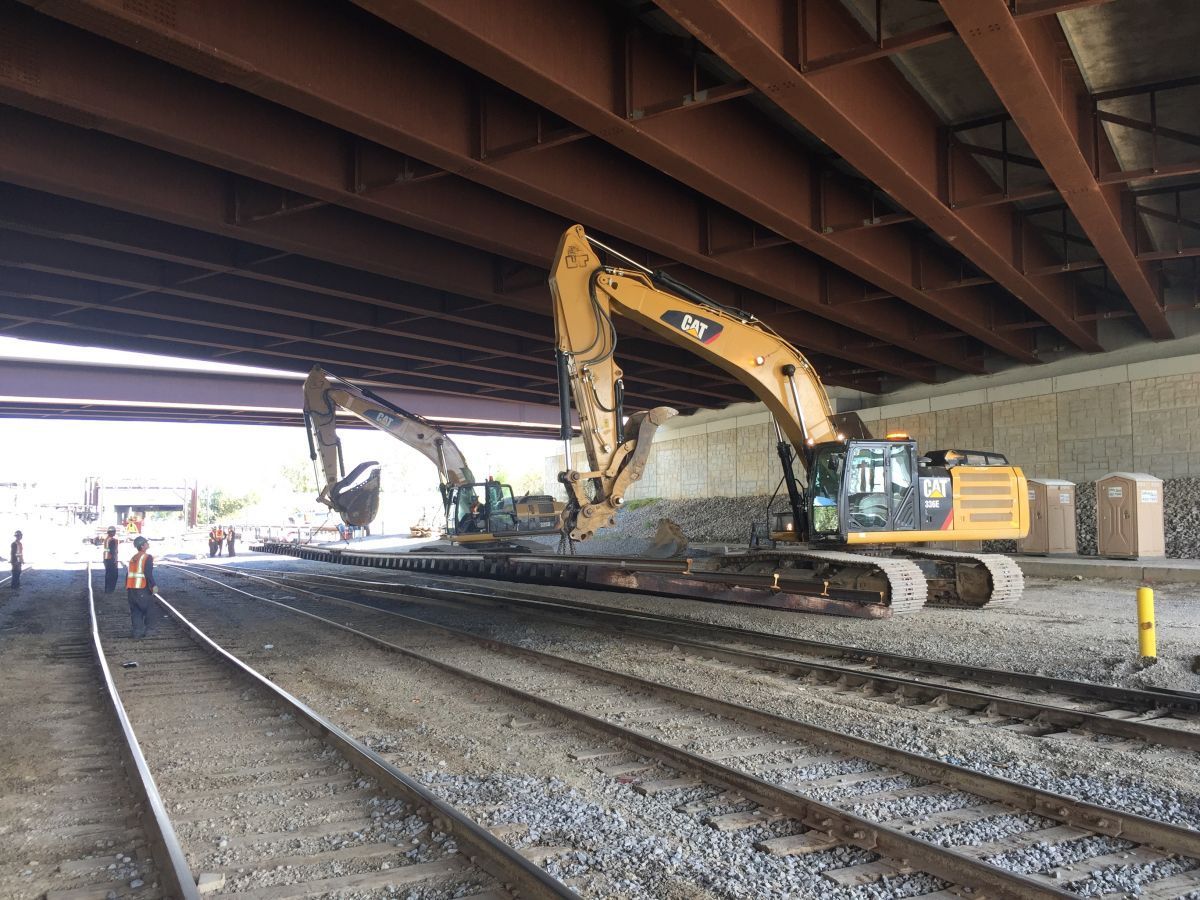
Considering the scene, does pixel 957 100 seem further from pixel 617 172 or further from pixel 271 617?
pixel 271 617

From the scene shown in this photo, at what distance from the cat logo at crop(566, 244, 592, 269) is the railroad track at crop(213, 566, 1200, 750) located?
5.47 metres

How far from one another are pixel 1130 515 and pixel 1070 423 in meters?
4.80

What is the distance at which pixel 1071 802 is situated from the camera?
5.00 metres

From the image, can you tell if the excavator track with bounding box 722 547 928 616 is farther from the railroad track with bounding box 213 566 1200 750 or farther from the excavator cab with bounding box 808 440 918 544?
the railroad track with bounding box 213 566 1200 750

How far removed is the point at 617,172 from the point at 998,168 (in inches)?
258

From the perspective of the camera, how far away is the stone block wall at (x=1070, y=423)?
74.5ft

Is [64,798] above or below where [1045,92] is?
below

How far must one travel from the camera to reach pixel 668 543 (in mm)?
19000

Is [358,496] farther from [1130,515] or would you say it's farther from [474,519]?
[1130,515]

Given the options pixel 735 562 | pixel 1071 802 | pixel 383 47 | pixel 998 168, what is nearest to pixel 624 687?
pixel 1071 802

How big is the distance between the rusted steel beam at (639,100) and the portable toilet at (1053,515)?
12278 millimetres

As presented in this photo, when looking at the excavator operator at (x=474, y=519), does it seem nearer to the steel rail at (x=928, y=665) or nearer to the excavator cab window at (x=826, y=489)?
the steel rail at (x=928, y=665)

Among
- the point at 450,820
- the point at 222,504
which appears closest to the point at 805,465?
the point at 450,820

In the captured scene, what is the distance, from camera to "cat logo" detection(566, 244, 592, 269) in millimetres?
12586
